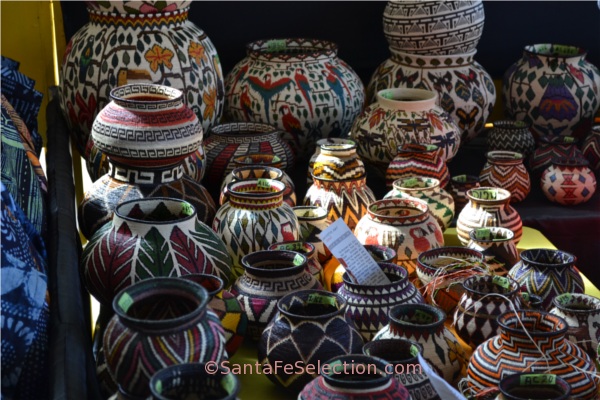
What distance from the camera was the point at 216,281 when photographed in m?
1.46

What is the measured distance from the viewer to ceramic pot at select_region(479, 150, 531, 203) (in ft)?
8.25

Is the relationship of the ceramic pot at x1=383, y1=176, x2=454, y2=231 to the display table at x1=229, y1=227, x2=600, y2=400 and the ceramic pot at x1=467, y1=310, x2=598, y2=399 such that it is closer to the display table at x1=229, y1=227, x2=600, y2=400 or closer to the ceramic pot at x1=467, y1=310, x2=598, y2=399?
the display table at x1=229, y1=227, x2=600, y2=400

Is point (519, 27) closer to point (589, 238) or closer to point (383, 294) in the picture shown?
point (589, 238)

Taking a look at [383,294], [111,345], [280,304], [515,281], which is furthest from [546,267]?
[111,345]

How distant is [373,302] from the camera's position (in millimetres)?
1522

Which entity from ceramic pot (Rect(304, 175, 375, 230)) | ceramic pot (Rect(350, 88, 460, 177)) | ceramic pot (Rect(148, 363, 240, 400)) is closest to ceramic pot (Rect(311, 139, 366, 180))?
ceramic pot (Rect(304, 175, 375, 230))

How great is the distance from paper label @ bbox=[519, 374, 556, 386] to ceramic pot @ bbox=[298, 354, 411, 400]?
0.57ft

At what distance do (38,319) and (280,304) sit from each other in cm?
37

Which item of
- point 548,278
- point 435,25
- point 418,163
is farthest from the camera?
point 435,25

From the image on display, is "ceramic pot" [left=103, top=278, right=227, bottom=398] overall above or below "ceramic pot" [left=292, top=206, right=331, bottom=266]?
above

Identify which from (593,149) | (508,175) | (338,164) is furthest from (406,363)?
(593,149)

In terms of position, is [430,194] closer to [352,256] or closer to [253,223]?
[253,223]

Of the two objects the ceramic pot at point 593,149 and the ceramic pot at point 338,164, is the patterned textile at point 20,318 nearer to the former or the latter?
the ceramic pot at point 338,164

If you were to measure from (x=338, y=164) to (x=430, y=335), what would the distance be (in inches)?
35.7
